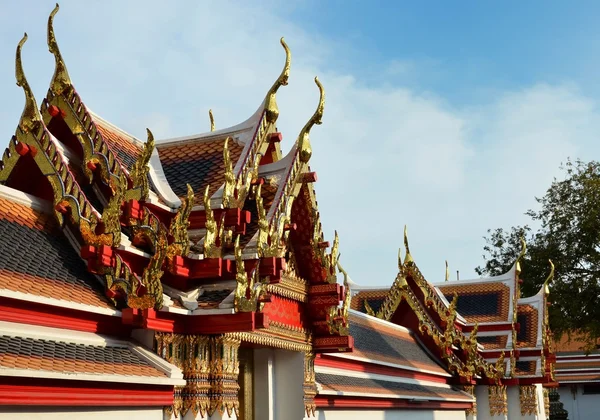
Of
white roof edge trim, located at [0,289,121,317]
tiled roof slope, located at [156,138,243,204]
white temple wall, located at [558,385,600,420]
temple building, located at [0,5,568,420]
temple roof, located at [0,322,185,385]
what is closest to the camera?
temple roof, located at [0,322,185,385]

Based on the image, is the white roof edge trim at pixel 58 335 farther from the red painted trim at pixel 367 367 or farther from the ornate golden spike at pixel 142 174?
the red painted trim at pixel 367 367

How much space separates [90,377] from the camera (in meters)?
7.23

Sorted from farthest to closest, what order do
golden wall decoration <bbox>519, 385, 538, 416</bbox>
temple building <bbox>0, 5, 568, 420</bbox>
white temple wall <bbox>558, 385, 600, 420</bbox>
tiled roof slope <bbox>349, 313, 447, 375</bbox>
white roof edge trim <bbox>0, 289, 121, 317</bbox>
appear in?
white temple wall <bbox>558, 385, 600, 420</bbox> → golden wall decoration <bbox>519, 385, 538, 416</bbox> → tiled roof slope <bbox>349, 313, 447, 375</bbox> → temple building <bbox>0, 5, 568, 420</bbox> → white roof edge trim <bbox>0, 289, 121, 317</bbox>

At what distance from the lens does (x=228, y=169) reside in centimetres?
973

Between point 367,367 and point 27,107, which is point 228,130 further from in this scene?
point 367,367

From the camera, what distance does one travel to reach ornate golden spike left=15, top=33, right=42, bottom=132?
361 inches

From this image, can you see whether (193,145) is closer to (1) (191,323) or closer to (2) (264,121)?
(2) (264,121)

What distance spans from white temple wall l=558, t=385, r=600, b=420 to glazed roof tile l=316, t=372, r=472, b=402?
25352 mm

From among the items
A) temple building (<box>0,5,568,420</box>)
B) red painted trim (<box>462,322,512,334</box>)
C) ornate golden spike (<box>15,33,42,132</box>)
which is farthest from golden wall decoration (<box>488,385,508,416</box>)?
ornate golden spike (<box>15,33,42,132</box>)

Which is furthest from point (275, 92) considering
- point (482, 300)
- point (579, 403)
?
point (579, 403)

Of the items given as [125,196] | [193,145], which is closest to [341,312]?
[193,145]

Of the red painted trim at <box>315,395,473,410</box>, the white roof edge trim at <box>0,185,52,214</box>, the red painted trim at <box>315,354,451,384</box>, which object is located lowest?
the red painted trim at <box>315,395,473,410</box>

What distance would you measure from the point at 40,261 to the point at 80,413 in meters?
1.75

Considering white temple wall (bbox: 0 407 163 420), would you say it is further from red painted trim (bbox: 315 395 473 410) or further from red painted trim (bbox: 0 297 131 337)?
red painted trim (bbox: 315 395 473 410)
